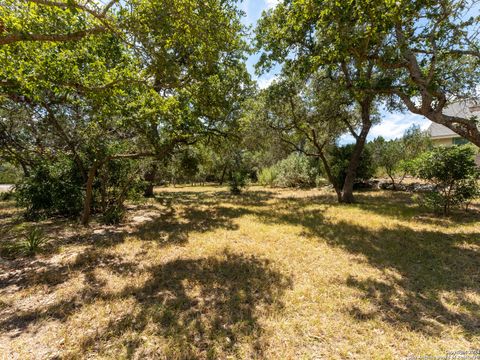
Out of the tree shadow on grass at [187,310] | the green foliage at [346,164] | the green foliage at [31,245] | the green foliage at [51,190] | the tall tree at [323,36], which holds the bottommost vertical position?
the tree shadow on grass at [187,310]

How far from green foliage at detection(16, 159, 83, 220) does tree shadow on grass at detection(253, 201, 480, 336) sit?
336 inches

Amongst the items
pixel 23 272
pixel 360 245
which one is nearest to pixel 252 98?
pixel 360 245

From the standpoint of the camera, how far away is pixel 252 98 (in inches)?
457

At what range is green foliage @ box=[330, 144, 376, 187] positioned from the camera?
1560 centimetres

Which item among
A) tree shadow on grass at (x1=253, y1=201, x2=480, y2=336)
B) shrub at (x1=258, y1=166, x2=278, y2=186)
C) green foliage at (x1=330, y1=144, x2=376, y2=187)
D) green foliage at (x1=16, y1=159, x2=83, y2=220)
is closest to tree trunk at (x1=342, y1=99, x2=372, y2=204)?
green foliage at (x1=330, y1=144, x2=376, y2=187)

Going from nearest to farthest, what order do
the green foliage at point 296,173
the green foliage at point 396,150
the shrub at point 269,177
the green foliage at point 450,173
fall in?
the green foliage at point 450,173 < the green foliage at point 396,150 < the green foliage at point 296,173 < the shrub at point 269,177

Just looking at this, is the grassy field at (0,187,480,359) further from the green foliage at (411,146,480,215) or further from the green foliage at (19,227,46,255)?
the green foliage at (411,146,480,215)

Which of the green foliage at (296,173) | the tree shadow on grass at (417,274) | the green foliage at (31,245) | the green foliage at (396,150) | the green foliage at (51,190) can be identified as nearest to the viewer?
the tree shadow on grass at (417,274)

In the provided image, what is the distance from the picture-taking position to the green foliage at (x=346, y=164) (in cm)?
1560

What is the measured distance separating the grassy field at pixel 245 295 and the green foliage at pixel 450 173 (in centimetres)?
146

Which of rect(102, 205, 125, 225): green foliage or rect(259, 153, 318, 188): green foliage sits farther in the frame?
rect(259, 153, 318, 188): green foliage

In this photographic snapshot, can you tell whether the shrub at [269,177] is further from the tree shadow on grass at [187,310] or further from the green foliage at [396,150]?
the tree shadow on grass at [187,310]

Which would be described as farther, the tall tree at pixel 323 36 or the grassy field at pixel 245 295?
the tall tree at pixel 323 36

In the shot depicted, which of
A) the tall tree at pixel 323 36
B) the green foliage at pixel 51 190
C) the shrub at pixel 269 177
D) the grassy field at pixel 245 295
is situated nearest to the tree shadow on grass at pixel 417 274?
the grassy field at pixel 245 295
